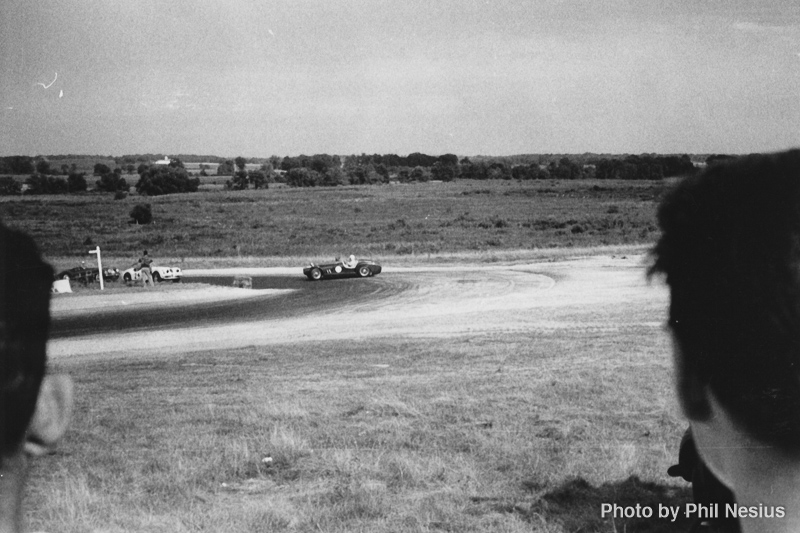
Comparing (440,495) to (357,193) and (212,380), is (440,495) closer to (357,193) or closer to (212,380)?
(212,380)

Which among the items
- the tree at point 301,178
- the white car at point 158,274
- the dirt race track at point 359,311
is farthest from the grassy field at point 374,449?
the tree at point 301,178

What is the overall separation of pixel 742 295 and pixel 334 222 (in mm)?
76913

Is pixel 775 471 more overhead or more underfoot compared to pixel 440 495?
more overhead

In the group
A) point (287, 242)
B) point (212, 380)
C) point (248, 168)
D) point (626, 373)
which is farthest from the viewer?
point (248, 168)

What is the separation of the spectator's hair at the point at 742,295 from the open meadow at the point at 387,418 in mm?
60

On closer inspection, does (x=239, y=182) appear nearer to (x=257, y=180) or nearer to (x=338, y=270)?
(x=257, y=180)

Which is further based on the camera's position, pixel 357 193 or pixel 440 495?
pixel 357 193

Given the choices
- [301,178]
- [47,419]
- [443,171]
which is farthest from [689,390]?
[443,171]

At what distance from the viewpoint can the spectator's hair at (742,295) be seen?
48.4 inches

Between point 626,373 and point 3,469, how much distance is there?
12392 millimetres

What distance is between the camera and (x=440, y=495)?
6.18 metres

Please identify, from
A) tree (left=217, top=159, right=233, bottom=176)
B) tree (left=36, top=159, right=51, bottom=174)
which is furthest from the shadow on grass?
tree (left=217, top=159, right=233, bottom=176)

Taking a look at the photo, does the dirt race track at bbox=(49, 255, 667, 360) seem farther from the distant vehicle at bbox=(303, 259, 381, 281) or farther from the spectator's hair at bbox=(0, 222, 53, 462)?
the spectator's hair at bbox=(0, 222, 53, 462)

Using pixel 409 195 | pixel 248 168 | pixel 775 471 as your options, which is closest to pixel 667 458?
pixel 775 471
